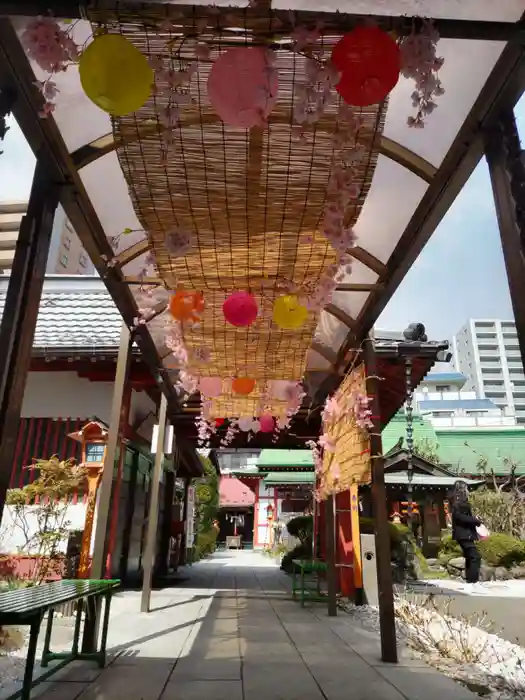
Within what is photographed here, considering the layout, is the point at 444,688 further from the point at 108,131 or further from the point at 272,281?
the point at 108,131

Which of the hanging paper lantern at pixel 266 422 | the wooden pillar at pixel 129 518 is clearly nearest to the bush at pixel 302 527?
the wooden pillar at pixel 129 518

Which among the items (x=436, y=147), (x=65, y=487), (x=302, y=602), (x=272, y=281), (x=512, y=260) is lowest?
(x=302, y=602)

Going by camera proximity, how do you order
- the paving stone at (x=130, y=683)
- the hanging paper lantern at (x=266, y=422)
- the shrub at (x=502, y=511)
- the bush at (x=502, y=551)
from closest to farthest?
1. the paving stone at (x=130, y=683)
2. the hanging paper lantern at (x=266, y=422)
3. the bush at (x=502, y=551)
4. the shrub at (x=502, y=511)

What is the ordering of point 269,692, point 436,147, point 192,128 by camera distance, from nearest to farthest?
1. point 192,128
2. point 436,147
3. point 269,692

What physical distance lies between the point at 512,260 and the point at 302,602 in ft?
20.7

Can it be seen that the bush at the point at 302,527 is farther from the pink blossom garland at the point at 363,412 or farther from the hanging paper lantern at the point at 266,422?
the pink blossom garland at the point at 363,412

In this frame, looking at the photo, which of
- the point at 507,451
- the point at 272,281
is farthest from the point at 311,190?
the point at 507,451

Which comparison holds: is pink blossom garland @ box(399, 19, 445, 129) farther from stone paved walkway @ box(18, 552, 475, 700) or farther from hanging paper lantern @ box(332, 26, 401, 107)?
stone paved walkway @ box(18, 552, 475, 700)

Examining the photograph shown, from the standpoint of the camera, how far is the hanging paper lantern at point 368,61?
188cm

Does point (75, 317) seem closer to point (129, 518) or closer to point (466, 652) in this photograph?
point (129, 518)

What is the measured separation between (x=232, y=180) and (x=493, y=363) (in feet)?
318

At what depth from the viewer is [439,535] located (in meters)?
15.2

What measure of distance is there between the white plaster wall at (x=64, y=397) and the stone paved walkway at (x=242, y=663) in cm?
309

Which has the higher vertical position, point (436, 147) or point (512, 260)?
point (436, 147)
